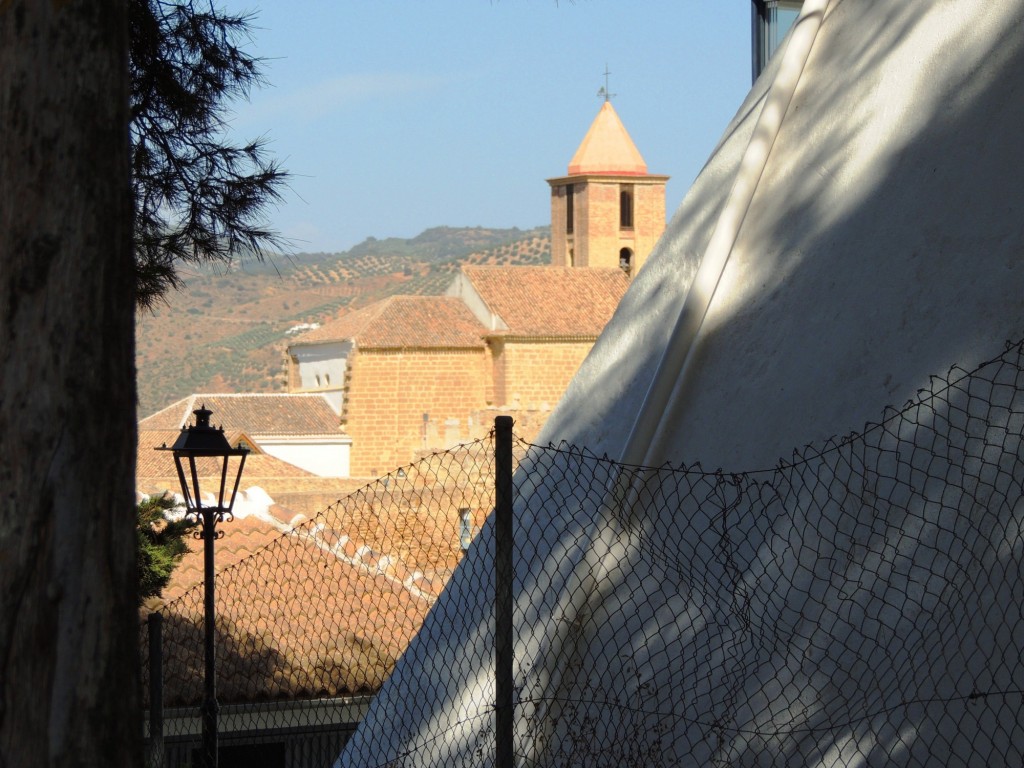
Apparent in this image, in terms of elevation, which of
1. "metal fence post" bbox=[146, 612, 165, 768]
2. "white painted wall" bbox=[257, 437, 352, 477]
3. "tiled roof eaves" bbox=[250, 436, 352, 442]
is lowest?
"white painted wall" bbox=[257, 437, 352, 477]

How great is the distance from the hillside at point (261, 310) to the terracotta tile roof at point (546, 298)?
32.7 m

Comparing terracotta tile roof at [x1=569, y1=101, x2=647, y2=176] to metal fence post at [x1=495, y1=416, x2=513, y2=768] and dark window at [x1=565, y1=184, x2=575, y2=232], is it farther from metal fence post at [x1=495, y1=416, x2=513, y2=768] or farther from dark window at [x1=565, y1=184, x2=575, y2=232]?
metal fence post at [x1=495, y1=416, x2=513, y2=768]

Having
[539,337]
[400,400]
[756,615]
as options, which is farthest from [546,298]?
[756,615]

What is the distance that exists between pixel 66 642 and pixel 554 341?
157ft

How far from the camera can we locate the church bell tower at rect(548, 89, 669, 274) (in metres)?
62.7

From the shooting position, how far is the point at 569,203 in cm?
6419

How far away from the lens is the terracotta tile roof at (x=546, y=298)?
1966 inches

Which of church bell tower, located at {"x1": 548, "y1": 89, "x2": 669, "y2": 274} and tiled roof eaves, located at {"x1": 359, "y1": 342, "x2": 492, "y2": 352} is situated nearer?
tiled roof eaves, located at {"x1": 359, "y1": 342, "x2": 492, "y2": 352}

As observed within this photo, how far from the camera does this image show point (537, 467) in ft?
15.0

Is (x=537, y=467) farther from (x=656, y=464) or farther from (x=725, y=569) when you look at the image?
(x=725, y=569)

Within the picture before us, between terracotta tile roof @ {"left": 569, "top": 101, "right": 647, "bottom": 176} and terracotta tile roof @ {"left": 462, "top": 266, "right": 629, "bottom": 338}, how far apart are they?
12.4m

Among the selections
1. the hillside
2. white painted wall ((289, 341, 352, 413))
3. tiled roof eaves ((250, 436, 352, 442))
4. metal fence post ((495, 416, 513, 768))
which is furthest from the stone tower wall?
metal fence post ((495, 416, 513, 768))

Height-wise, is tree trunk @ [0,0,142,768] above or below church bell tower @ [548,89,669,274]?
below

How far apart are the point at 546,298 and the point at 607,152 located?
613 inches
